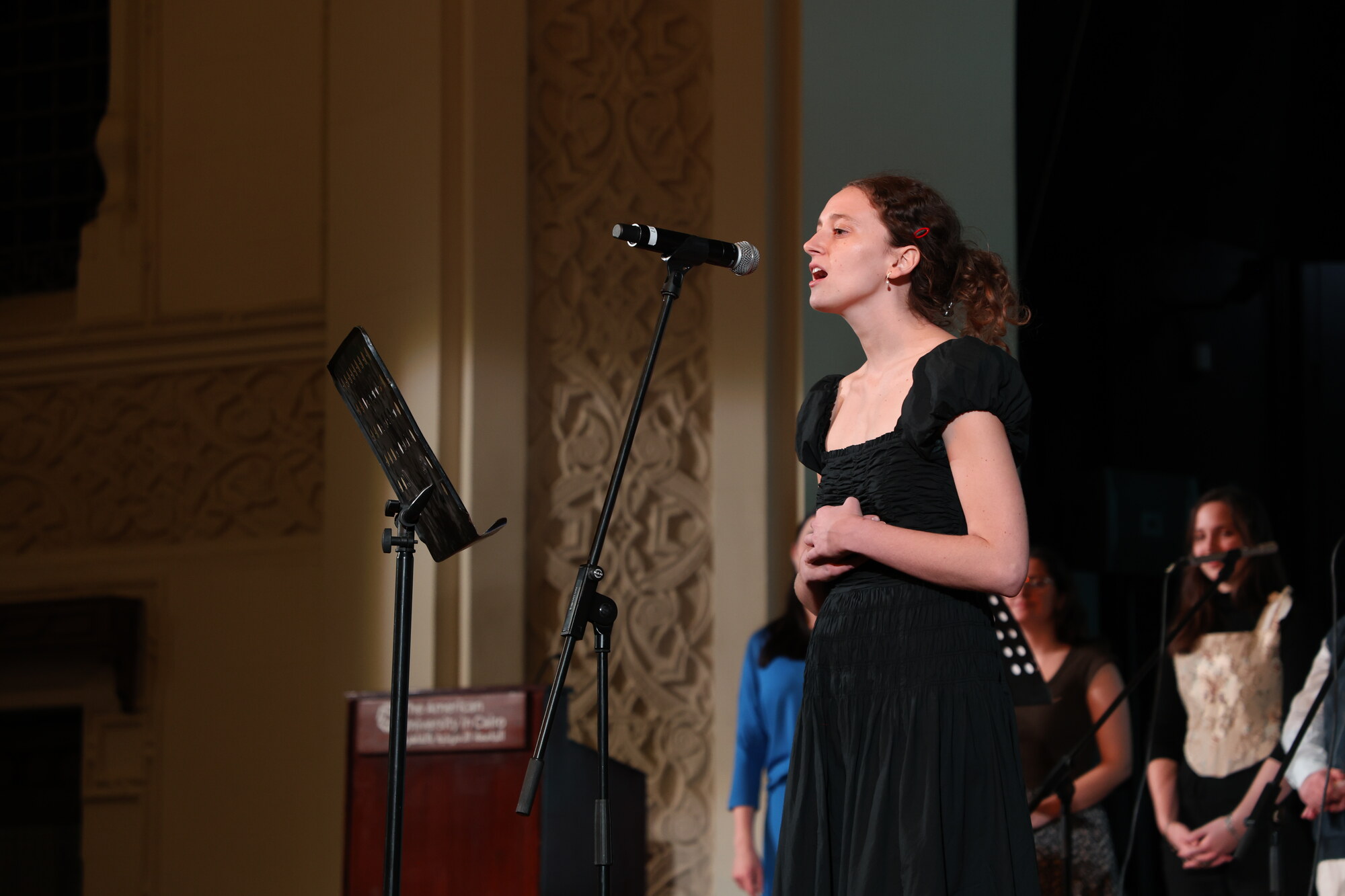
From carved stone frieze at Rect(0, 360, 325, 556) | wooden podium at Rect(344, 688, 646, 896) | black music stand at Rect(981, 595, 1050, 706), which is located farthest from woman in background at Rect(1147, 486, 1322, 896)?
carved stone frieze at Rect(0, 360, 325, 556)

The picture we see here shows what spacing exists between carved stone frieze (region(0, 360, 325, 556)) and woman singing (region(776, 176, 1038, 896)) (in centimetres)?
376

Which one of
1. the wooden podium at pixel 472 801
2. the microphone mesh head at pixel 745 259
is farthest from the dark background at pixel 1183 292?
the microphone mesh head at pixel 745 259

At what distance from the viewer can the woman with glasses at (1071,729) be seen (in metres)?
3.99

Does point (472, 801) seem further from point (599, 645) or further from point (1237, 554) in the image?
point (1237, 554)

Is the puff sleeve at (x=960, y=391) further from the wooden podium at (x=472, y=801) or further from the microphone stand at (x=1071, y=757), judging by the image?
the wooden podium at (x=472, y=801)

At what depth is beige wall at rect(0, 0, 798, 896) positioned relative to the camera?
476cm

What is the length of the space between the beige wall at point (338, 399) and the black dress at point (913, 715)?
2699mm

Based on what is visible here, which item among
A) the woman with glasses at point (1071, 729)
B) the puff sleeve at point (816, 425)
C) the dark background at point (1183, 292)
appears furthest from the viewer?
the dark background at point (1183, 292)

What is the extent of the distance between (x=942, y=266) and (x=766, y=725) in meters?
2.02

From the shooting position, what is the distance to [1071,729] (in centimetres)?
420

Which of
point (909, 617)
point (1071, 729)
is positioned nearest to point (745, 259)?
point (909, 617)

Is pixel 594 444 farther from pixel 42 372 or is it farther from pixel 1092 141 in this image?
pixel 1092 141

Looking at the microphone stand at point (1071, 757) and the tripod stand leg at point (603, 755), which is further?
the microphone stand at point (1071, 757)

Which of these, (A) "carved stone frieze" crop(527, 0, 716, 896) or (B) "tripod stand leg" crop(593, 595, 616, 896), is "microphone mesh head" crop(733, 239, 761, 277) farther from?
(A) "carved stone frieze" crop(527, 0, 716, 896)
